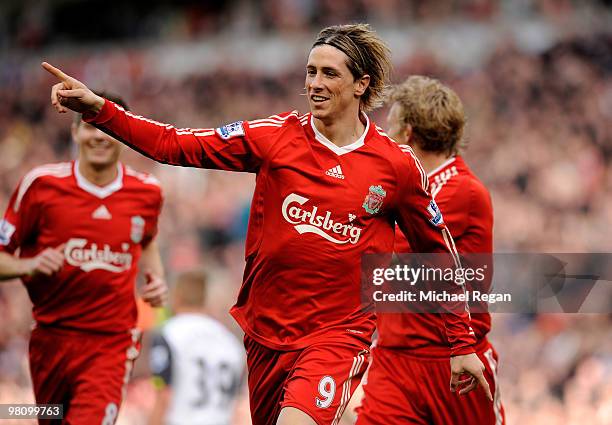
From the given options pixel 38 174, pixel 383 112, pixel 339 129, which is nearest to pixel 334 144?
pixel 339 129

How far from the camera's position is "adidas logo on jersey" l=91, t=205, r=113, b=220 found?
6836mm

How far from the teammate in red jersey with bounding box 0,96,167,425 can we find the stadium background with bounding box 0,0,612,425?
3023 millimetres

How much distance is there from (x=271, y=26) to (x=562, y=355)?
1348 centimetres

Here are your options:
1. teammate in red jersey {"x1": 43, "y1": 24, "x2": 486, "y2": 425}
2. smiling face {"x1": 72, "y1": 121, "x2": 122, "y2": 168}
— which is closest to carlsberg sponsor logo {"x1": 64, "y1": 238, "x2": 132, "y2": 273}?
smiling face {"x1": 72, "y1": 121, "x2": 122, "y2": 168}

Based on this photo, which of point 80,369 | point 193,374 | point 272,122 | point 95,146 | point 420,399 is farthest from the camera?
point 193,374

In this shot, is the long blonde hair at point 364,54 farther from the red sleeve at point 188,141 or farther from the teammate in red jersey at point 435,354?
the teammate in red jersey at point 435,354

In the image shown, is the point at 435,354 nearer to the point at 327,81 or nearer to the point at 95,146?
the point at 327,81

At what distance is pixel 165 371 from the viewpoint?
24.6ft

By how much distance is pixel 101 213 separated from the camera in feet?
22.5

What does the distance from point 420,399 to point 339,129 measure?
5.38 feet

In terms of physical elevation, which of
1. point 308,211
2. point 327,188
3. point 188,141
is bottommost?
point 308,211

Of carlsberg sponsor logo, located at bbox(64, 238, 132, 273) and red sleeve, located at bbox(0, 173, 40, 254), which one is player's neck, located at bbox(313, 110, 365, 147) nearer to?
carlsberg sponsor logo, located at bbox(64, 238, 132, 273)

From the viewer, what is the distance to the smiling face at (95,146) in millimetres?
6871

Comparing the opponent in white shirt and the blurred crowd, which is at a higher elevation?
the blurred crowd
